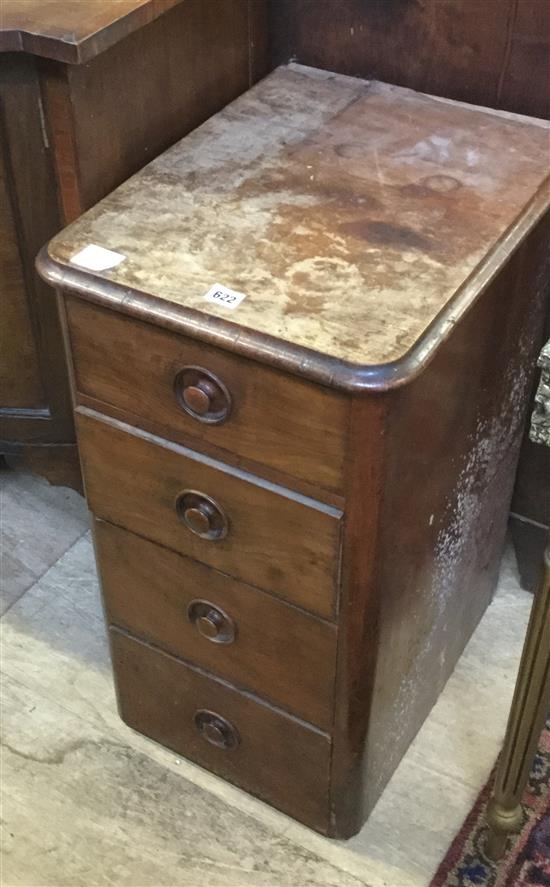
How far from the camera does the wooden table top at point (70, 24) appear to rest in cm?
102

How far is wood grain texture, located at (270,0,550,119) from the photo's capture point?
124 centimetres

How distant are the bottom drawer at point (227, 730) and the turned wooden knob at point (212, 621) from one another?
8 centimetres

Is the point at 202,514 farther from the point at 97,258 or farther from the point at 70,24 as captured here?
the point at 70,24

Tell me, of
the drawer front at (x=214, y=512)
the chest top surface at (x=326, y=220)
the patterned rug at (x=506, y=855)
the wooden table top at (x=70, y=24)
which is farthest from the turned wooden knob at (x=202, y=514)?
A: the patterned rug at (x=506, y=855)

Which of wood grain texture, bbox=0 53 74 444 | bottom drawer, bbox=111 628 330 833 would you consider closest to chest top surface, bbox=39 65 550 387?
wood grain texture, bbox=0 53 74 444

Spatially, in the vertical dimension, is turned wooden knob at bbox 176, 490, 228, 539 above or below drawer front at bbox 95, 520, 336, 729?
above

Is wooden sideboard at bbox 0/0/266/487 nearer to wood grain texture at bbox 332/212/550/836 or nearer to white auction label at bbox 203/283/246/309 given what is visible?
white auction label at bbox 203/283/246/309

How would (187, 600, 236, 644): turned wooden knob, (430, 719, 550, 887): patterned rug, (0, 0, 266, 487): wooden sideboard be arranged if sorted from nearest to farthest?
1. (0, 0, 266, 487): wooden sideboard
2. (187, 600, 236, 644): turned wooden knob
3. (430, 719, 550, 887): patterned rug

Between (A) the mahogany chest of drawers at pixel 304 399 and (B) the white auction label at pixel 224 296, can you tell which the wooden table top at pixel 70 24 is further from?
(B) the white auction label at pixel 224 296

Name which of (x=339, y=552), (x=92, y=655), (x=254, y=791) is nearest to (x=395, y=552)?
(x=339, y=552)

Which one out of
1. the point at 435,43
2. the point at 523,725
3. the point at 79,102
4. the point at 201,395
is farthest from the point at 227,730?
the point at 435,43

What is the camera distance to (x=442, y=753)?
145cm

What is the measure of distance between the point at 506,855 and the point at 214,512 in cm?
61

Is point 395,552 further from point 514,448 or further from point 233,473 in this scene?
point 514,448
